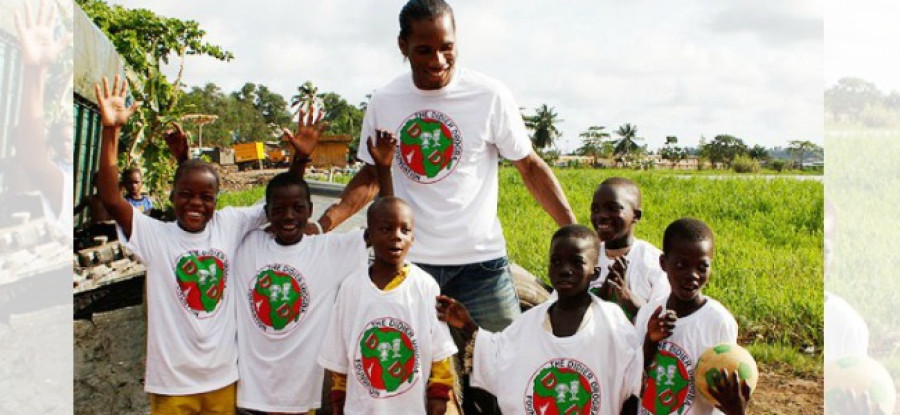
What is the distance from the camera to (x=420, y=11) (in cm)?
281

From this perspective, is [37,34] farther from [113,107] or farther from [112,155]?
[112,155]

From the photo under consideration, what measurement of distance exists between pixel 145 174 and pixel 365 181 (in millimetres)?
9735

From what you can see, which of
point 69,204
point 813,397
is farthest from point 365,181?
point 813,397

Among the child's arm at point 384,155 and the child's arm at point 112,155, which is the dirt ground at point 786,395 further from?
the child's arm at point 112,155

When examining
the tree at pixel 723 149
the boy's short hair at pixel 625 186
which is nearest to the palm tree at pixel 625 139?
the tree at pixel 723 149

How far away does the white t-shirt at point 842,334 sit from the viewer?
2832 millimetres

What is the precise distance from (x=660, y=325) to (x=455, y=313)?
0.66 metres

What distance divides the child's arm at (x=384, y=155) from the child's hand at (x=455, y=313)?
47 cm

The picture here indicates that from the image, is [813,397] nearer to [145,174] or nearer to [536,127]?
[145,174]

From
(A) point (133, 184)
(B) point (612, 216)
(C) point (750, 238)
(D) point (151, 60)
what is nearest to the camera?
(B) point (612, 216)

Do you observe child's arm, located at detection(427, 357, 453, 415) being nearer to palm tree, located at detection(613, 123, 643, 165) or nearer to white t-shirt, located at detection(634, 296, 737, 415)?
white t-shirt, located at detection(634, 296, 737, 415)

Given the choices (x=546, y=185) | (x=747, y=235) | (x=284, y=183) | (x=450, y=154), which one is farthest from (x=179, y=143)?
(x=747, y=235)

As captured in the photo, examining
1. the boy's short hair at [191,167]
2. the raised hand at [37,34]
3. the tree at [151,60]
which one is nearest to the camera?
the boy's short hair at [191,167]

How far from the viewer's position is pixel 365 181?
3160 millimetres
